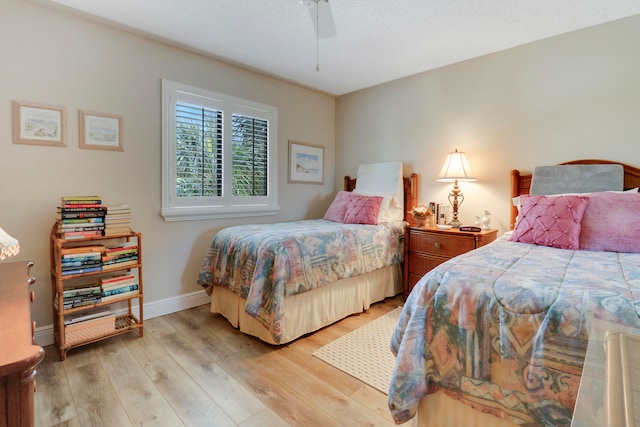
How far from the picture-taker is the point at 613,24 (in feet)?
7.95

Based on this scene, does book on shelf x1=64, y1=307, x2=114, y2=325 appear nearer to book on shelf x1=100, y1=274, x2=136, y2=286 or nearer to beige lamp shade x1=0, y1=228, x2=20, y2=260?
book on shelf x1=100, y1=274, x2=136, y2=286

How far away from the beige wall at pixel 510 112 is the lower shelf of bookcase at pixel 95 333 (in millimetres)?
3123

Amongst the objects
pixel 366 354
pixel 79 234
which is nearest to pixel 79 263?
pixel 79 234

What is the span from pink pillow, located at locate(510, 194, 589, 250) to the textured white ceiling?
1422 millimetres

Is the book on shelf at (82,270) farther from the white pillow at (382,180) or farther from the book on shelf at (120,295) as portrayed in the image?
the white pillow at (382,180)

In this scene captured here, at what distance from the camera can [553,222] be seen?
81.7 inches

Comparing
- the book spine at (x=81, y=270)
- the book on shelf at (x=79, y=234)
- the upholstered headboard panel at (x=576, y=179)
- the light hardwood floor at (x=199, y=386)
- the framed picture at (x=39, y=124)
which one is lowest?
the light hardwood floor at (x=199, y=386)

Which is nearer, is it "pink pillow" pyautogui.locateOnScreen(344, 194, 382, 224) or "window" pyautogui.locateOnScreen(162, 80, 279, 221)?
"window" pyautogui.locateOnScreen(162, 80, 279, 221)

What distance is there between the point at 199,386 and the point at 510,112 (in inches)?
134

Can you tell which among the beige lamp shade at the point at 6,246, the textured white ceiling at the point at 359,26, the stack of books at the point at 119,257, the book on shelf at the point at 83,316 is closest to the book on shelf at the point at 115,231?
the stack of books at the point at 119,257

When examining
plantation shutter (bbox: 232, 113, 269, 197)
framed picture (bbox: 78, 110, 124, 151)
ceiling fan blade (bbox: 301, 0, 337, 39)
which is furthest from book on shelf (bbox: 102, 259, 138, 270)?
ceiling fan blade (bbox: 301, 0, 337, 39)

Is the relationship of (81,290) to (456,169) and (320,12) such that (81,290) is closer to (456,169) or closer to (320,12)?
(320,12)

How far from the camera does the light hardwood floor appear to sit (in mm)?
1557

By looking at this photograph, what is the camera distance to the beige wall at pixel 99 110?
215 centimetres
